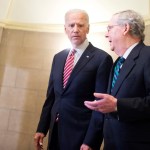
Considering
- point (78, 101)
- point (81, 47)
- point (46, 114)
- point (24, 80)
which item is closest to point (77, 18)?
point (81, 47)

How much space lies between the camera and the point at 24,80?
3.26 meters

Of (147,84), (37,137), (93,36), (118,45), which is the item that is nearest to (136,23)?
(118,45)

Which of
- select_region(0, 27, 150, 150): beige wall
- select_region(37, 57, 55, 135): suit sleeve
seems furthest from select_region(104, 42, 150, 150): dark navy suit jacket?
select_region(0, 27, 150, 150): beige wall

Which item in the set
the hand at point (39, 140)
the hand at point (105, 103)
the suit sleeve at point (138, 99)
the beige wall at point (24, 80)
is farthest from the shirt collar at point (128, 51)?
the beige wall at point (24, 80)

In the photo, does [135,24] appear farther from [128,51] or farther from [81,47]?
[81,47]

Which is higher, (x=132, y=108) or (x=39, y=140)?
(x=132, y=108)

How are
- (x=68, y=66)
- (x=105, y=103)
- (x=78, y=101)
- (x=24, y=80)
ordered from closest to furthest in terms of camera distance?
(x=105, y=103) < (x=78, y=101) < (x=68, y=66) < (x=24, y=80)

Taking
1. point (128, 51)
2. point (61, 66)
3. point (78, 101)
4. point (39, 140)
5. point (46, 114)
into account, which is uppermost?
point (128, 51)

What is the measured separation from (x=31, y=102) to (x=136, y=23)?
75.6 inches

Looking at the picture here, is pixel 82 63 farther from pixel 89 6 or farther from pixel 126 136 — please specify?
pixel 89 6

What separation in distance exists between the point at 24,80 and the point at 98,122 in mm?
1752

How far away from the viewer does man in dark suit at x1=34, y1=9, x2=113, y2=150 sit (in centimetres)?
175

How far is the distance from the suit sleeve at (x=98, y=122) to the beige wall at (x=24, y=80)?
4.21 feet

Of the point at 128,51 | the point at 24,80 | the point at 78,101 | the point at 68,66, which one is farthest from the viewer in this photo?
the point at 24,80
